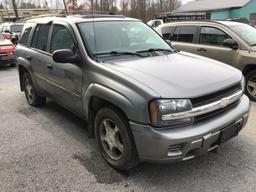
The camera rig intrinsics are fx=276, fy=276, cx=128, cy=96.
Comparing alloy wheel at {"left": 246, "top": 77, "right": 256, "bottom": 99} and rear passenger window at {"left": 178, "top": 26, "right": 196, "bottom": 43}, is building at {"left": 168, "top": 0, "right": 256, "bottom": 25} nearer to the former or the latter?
rear passenger window at {"left": 178, "top": 26, "right": 196, "bottom": 43}

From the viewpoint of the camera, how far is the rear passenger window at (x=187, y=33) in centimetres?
710

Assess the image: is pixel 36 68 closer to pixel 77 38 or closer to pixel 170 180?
pixel 77 38

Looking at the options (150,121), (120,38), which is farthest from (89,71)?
(150,121)

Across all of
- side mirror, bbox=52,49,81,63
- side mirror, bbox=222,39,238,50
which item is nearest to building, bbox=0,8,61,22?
side mirror, bbox=222,39,238,50

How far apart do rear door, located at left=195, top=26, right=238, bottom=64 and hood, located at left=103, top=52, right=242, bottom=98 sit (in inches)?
109

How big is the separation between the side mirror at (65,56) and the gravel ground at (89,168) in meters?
1.25

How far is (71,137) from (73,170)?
980 millimetres

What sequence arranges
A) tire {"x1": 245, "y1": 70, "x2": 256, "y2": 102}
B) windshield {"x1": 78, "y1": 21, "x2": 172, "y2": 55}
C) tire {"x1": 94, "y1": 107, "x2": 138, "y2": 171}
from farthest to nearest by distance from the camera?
1. tire {"x1": 245, "y1": 70, "x2": 256, "y2": 102}
2. windshield {"x1": 78, "y1": 21, "x2": 172, "y2": 55}
3. tire {"x1": 94, "y1": 107, "x2": 138, "y2": 171}

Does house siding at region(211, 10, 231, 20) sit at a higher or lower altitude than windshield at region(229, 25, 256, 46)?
higher

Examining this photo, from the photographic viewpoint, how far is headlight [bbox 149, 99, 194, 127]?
2.63 meters

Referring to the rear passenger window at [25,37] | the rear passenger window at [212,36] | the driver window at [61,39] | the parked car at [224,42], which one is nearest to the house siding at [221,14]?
the parked car at [224,42]

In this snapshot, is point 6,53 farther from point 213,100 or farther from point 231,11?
point 231,11

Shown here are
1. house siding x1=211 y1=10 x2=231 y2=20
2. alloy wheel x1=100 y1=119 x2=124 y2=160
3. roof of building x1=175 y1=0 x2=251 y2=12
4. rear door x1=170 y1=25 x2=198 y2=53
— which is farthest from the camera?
house siding x1=211 y1=10 x2=231 y2=20

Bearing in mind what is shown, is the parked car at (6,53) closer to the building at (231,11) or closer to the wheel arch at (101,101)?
the wheel arch at (101,101)
